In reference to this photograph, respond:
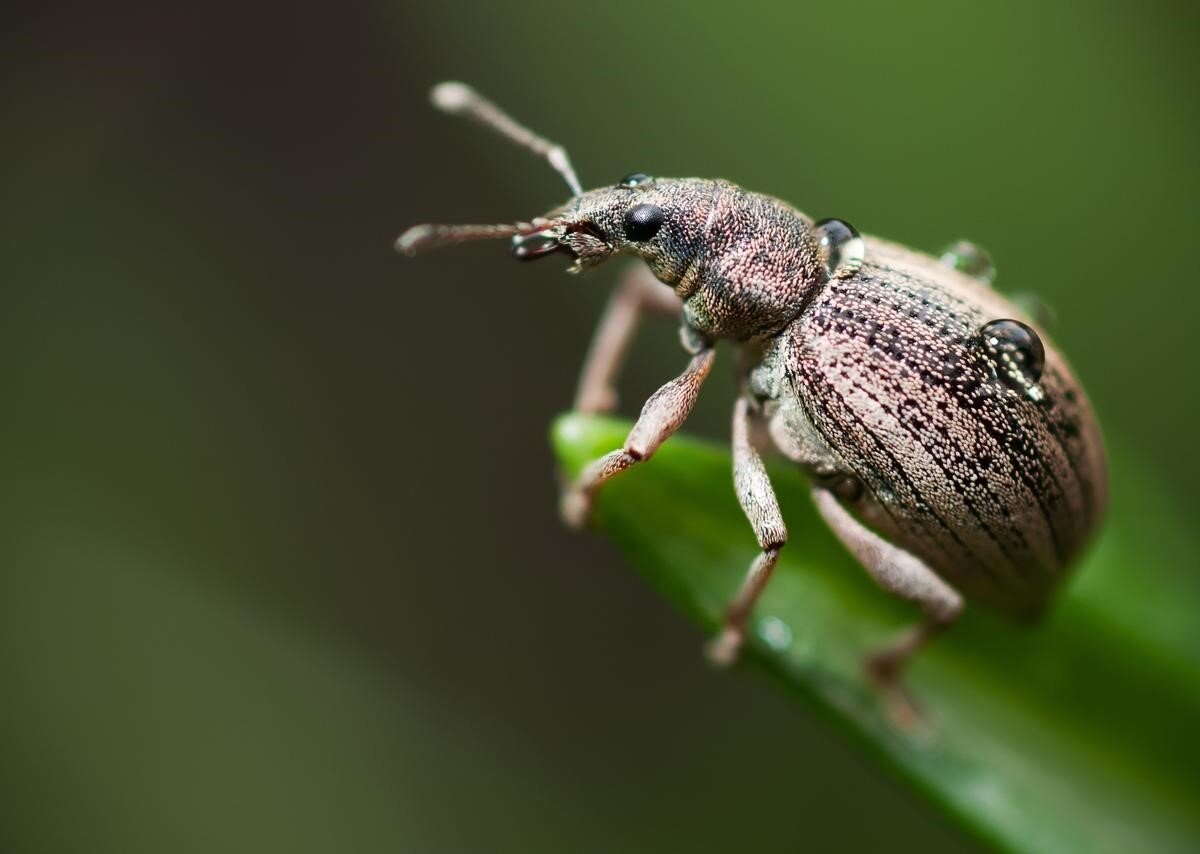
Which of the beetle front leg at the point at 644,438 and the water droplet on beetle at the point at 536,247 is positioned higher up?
the water droplet on beetle at the point at 536,247

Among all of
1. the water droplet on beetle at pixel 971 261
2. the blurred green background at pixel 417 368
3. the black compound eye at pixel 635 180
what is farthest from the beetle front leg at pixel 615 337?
the water droplet on beetle at pixel 971 261

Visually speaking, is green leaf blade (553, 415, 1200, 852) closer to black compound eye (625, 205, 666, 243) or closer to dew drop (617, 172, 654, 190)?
black compound eye (625, 205, 666, 243)

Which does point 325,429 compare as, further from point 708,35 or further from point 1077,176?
point 1077,176

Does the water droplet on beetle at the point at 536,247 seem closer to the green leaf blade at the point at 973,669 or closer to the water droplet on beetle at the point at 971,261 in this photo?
the green leaf blade at the point at 973,669

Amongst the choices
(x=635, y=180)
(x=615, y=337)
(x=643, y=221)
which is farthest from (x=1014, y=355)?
(x=615, y=337)

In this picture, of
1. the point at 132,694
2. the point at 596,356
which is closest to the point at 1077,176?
the point at 596,356

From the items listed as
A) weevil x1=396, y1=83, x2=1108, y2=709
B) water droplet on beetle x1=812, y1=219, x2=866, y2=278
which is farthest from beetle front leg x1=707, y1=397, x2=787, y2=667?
water droplet on beetle x1=812, y1=219, x2=866, y2=278
